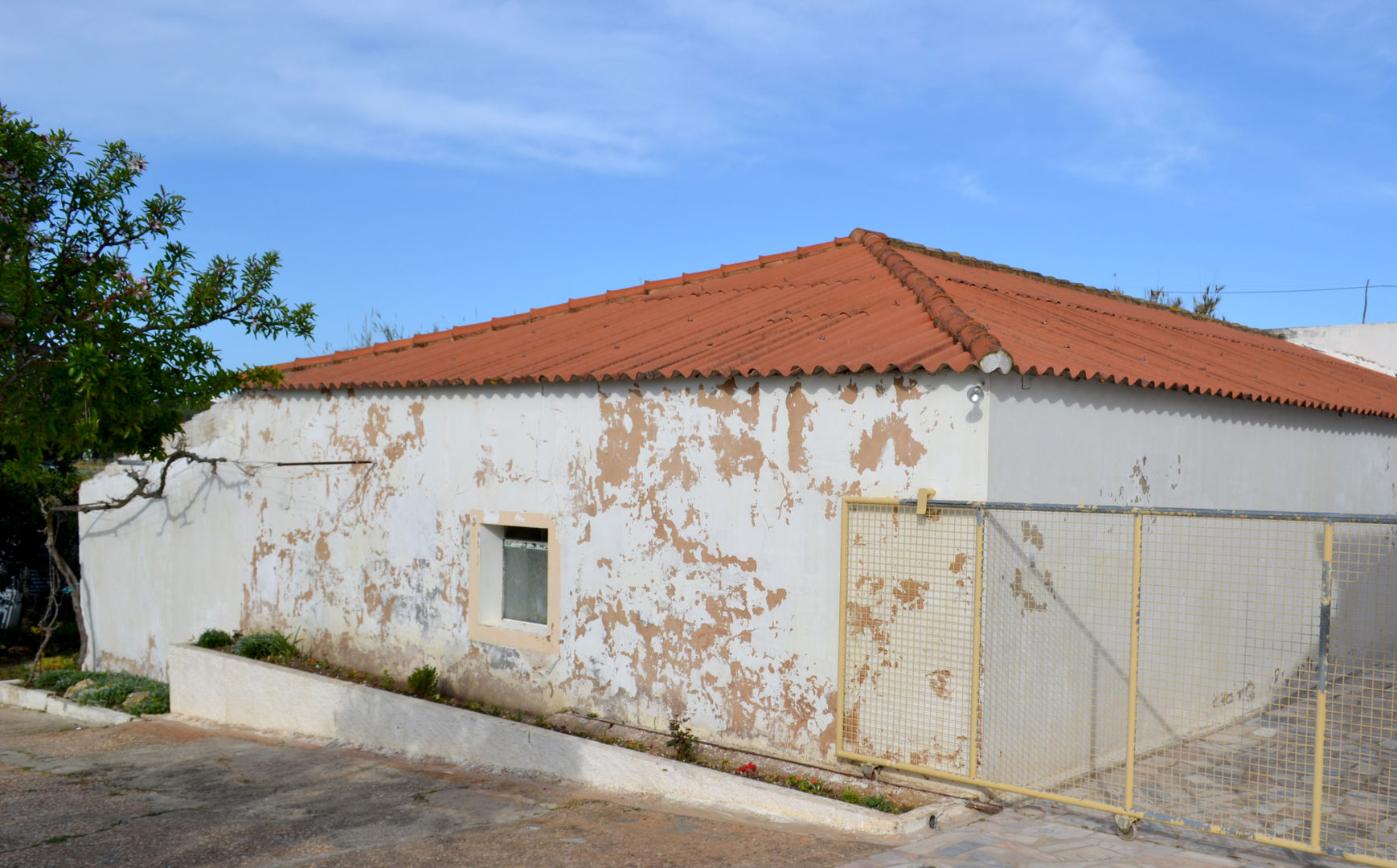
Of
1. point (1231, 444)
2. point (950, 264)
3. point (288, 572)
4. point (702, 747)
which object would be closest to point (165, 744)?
point (288, 572)

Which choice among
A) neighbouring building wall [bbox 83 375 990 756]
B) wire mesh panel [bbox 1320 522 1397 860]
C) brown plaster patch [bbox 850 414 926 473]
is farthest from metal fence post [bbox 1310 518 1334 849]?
brown plaster patch [bbox 850 414 926 473]

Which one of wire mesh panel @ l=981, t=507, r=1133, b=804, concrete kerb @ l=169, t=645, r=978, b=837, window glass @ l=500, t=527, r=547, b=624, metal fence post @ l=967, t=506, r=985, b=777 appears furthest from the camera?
window glass @ l=500, t=527, r=547, b=624

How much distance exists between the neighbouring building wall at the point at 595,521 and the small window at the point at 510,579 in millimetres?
138

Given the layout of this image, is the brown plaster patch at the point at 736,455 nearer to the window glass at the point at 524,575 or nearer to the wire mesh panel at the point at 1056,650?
the wire mesh panel at the point at 1056,650

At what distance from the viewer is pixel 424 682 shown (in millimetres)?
10555

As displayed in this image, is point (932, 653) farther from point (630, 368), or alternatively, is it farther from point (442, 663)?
point (442, 663)

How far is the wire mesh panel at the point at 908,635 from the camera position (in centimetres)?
696

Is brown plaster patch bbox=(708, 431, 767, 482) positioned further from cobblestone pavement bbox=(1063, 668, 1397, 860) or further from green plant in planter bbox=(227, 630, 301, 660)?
green plant in planter bbox=(227, 630, 301, 660)

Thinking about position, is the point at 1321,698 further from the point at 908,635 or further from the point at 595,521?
the point at 595,521

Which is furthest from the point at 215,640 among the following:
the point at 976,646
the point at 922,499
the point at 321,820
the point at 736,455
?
the point at 976,646

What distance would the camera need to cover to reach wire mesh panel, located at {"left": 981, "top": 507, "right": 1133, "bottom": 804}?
7.00m

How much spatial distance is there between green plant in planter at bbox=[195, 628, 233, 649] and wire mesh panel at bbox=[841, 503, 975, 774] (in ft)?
27.5

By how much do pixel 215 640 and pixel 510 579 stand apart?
15.4ft

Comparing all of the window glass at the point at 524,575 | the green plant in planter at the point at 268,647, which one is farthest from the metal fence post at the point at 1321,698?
the green plant in planter at the point at 268,647
